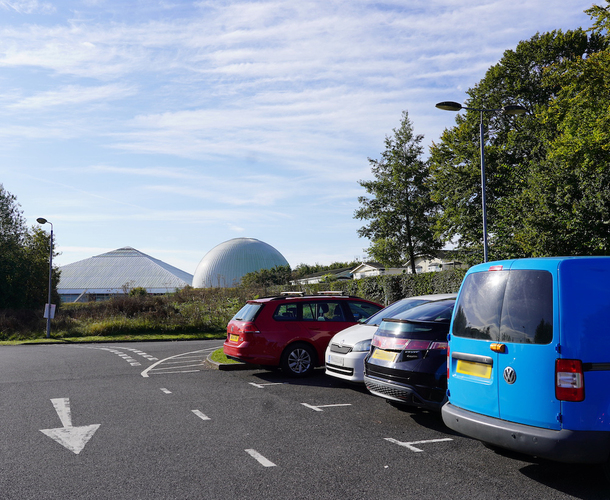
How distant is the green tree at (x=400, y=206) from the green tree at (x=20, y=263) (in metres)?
24.6

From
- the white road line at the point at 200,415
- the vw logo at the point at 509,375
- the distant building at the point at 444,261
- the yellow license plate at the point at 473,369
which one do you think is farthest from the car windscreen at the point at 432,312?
the distant building at the point at 444,261

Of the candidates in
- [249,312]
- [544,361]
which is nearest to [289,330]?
[249,312]

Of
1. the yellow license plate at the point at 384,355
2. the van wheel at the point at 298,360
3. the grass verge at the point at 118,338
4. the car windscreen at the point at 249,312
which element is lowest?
the grass verge at the point at 118,338

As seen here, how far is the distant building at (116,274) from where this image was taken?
11075 centimetres

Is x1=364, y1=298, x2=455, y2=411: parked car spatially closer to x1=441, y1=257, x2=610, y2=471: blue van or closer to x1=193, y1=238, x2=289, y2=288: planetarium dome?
x1=441, y1=257, x2=610, y2=471: blue van

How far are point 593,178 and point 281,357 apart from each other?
17.6 metres

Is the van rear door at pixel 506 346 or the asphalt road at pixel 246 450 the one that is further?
the asphalt road at pixel 246 450

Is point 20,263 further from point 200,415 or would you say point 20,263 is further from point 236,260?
point 236,260

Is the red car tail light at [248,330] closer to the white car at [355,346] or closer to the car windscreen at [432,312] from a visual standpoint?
the white car at [355,346]

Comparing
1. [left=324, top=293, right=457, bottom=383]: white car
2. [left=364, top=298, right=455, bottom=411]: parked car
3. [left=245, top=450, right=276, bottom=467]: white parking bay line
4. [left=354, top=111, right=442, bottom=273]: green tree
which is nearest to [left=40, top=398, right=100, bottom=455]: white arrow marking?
[left=245, top=450, right=276, bottom=467]: white parking bay line

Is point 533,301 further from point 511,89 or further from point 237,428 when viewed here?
point 511,89

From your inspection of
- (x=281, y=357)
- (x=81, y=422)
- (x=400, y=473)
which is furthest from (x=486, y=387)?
(x=281, y=357)

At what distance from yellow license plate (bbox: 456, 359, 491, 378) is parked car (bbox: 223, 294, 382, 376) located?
18.2ft

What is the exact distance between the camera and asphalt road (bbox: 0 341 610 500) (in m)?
4.84
